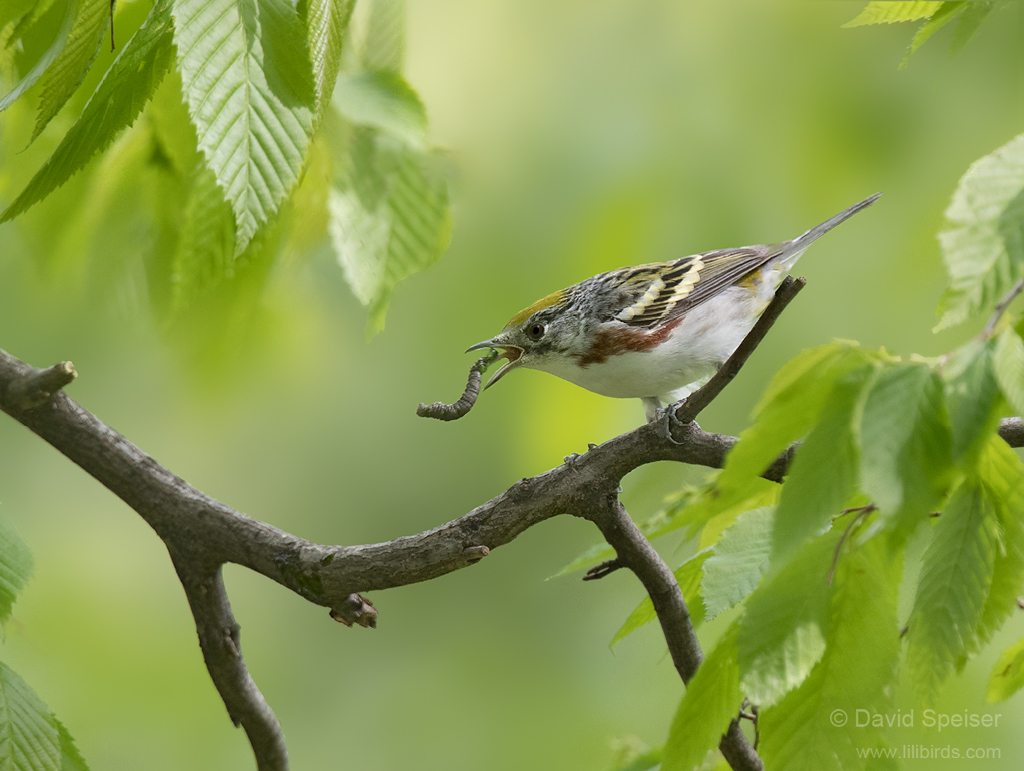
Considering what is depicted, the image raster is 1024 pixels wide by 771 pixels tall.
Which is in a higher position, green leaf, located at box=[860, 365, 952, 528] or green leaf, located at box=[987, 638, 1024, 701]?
green leaf, located at box=[860, 365, 952, 528]

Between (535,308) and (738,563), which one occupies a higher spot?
(535,308)

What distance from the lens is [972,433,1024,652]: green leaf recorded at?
2.28 feet

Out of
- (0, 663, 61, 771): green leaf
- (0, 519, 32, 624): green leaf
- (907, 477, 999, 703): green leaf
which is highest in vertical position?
(0, 519, 32, 624): green leaf

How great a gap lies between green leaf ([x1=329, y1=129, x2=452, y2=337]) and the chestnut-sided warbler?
37cm

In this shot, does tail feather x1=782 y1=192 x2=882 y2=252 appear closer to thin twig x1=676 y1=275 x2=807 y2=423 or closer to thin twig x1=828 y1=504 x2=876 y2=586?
thin twig x1=676 y1=275 x2=807 y2=423

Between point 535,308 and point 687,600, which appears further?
point 535,308

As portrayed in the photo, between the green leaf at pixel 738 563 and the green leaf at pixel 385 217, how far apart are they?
2.29 ft

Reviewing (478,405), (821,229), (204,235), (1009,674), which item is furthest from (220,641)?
(478,405)

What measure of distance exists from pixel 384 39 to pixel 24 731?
118 centimetres

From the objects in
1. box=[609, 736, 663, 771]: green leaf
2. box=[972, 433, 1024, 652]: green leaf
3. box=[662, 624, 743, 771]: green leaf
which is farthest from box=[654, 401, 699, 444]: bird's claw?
box=[609, 736, 663, 771]: green leaf

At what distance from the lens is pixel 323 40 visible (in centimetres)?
87

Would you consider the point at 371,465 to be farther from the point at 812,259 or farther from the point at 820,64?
the point at 820,64

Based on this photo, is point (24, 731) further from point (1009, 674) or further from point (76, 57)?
point (1009, 674)

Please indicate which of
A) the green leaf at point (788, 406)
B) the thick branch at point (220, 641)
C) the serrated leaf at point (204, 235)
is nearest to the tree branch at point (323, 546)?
the thick branch at point (220, 641)
